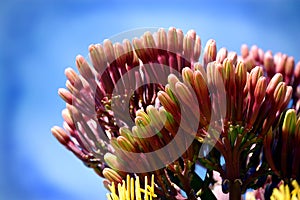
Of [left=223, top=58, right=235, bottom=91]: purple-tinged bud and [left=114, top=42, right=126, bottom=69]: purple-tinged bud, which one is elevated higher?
[left=114, top=42, right=126, bottom=69]: purple-tinged bud

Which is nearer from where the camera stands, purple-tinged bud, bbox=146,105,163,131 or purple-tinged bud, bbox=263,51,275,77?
purple-tinged bud, bbox=146,105,163,131

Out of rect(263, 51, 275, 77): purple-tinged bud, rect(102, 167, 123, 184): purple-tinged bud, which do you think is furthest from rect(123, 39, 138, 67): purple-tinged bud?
rect(263, 51, 275, 77): purple-tinged bud

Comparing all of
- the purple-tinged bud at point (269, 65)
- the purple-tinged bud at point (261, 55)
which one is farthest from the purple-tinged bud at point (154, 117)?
the purple-tinged bud at point (261, 55)

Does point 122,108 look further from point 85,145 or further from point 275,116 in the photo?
point 275,116

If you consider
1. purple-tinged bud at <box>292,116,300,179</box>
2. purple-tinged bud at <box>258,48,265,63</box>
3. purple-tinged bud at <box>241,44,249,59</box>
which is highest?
purple-tinged bud at <box>241,44,249,59</box>

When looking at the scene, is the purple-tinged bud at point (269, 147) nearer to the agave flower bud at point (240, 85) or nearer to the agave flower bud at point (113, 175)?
the agave flower bud at point (240, 85)

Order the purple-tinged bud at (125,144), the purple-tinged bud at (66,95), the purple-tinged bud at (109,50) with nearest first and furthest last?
the purple-tinged bud at (125,144)
the purple-tinged bud at (109,50)
the purple-tinged bud at (66,95)

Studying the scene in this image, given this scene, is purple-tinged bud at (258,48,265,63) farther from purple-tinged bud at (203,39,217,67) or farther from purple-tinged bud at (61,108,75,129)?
purple-tinged bud at (61,108,75,129)

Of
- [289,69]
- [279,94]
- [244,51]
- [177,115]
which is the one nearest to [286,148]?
[279,94]

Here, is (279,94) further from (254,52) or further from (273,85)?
(254,52)
